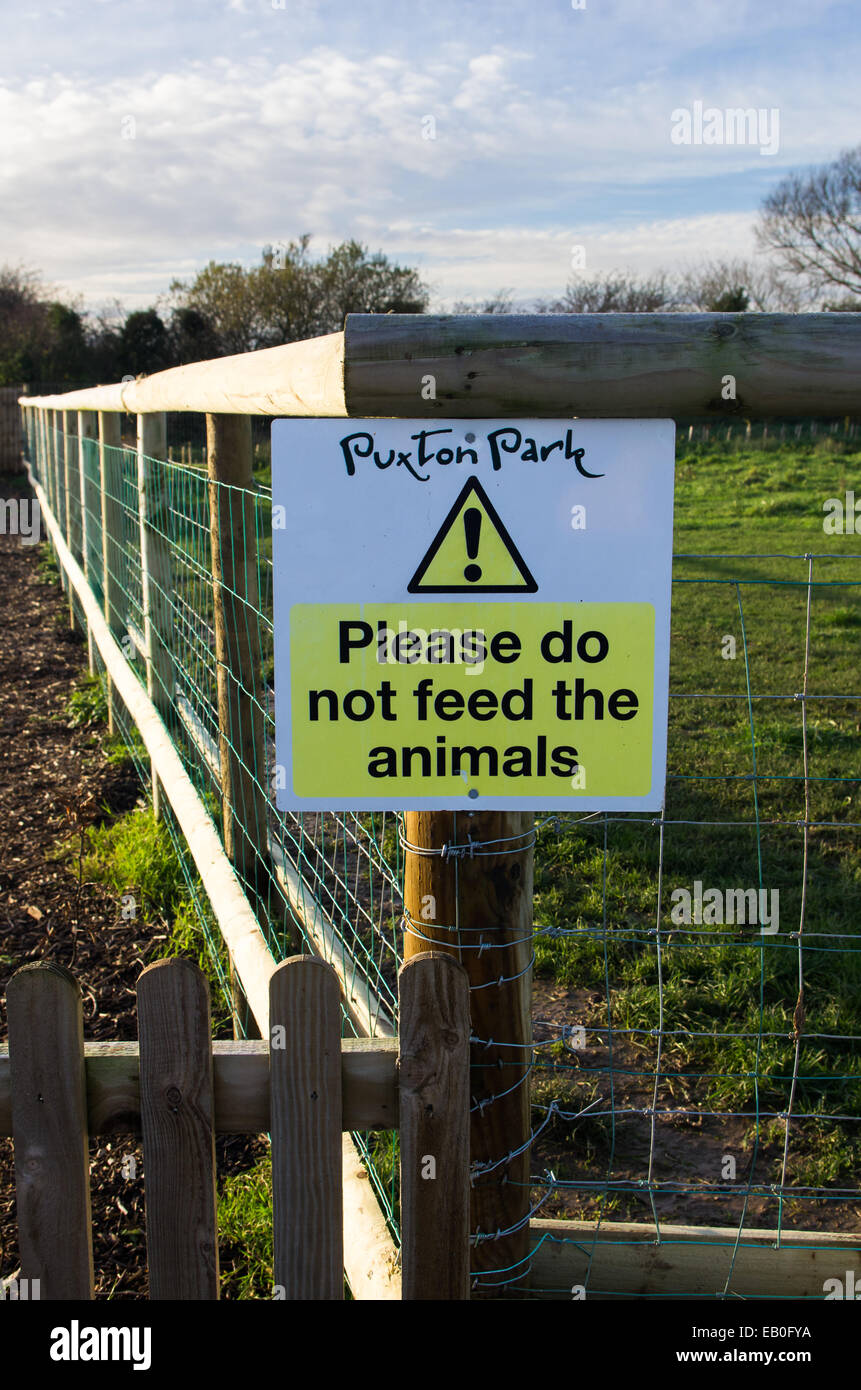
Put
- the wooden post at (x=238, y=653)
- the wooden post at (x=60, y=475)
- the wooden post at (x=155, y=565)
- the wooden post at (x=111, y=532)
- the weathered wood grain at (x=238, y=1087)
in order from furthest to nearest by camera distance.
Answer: the wooden post at (x=60, y=475) → the wooden post at (x=111, y=532) → the wooden post at (x=155, y=565) → the wooden post at (x=238, y=653) → the weathered wood grain at (x=238, y=1087)

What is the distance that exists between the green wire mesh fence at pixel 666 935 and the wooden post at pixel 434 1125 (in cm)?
34

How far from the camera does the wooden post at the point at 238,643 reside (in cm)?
319

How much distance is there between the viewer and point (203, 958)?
12.6 feet

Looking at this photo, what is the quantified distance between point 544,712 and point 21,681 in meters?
6.98

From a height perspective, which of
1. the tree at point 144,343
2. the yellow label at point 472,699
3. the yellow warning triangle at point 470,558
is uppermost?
the tree at point 144,343

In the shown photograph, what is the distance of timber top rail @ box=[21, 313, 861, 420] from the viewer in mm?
1438

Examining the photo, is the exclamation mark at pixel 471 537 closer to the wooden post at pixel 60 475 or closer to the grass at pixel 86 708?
the grass at pixel 86 708

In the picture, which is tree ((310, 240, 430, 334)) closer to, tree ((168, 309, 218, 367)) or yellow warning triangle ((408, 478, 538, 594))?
tree ((168, 309, 218, 367))

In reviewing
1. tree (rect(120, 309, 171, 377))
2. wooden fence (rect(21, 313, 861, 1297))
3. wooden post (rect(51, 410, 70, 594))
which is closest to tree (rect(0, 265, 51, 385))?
tree (rect(120, 309, 171, 377))

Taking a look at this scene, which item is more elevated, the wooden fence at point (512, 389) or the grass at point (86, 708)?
the wooden fence at point (512, 389)

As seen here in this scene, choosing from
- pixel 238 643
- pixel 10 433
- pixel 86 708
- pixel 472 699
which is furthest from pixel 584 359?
pixel 10 433

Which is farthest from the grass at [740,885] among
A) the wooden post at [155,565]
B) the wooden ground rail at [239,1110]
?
the wooden post at [155,565]
